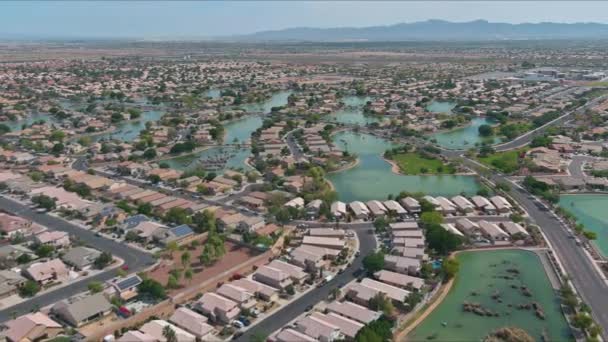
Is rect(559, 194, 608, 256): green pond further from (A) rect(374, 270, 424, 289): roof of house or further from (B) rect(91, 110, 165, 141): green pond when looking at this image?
(B) rect(91, 110, 165, 141): green pond

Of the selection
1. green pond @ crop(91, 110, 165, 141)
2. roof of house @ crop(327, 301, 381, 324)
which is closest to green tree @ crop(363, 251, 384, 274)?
roof of house @ crop(327, 301, 381, 324)

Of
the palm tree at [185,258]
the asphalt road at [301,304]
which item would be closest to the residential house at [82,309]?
the palm tree at [185,258]

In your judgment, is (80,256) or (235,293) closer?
(235,293)

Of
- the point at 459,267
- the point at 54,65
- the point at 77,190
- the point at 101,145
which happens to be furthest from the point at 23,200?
the point at 54,65

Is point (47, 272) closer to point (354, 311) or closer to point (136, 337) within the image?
point (136, 337)

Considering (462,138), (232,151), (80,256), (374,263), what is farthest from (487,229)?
(462,138)
